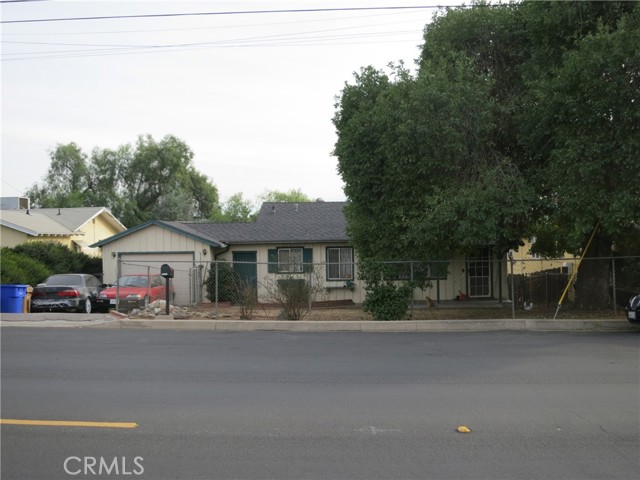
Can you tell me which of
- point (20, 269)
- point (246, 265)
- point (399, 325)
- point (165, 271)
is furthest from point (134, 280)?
point (399, 325)

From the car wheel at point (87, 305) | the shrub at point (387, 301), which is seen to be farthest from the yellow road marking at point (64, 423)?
the car wheel at point (87, 305)

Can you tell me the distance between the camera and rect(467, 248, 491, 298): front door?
2622cm

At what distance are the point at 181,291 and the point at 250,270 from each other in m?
3.19

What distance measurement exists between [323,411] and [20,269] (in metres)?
20.9

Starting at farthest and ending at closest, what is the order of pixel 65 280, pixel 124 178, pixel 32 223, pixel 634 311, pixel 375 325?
pixel 124 178 → pixel 32 223 → pixel 65 280 → pixel 375 325 → pixel 634 311

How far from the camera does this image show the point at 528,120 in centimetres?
1606

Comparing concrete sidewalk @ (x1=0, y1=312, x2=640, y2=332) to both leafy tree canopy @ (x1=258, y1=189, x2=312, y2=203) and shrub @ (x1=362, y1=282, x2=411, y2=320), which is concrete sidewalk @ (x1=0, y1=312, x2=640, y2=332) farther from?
leafy tree canopy @ (x1=258, y1=189, x2=312, y2=203)

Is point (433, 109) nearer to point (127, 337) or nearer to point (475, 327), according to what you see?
point (475, 327)

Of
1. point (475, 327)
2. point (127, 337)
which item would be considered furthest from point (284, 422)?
point (475, 327)

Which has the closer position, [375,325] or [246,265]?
[375,325]

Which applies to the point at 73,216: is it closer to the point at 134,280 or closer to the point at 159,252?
the point at 159,252

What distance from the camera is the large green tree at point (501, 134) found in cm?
1429
